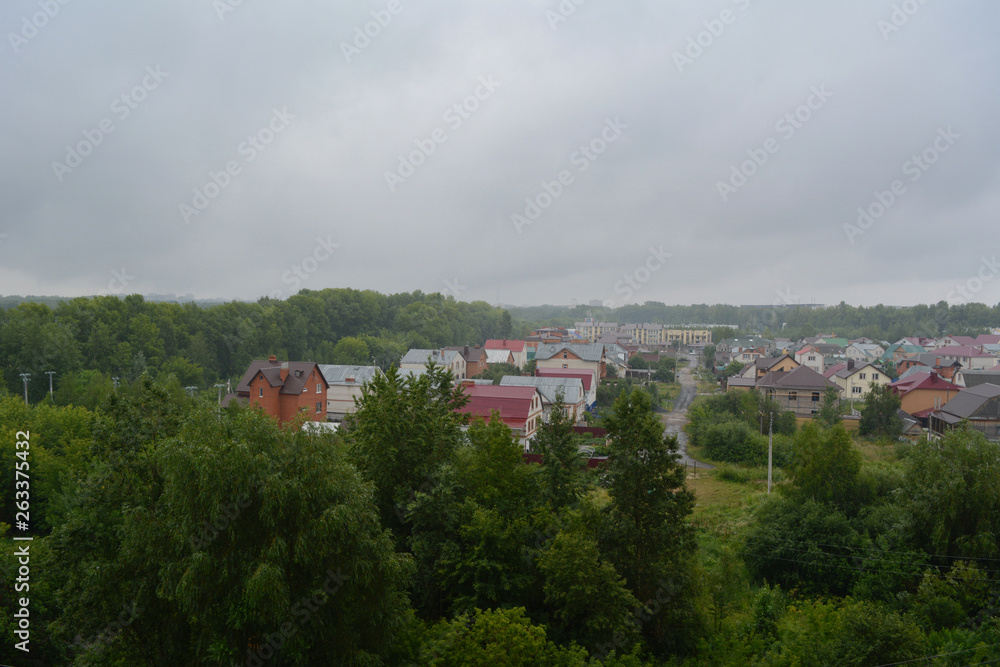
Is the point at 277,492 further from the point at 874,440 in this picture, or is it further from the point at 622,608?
the point at 874,440

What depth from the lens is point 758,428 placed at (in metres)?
33.7

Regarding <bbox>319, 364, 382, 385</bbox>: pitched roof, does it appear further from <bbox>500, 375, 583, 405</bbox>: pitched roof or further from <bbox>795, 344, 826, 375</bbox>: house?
<bbox>795, 344, 826, 375</bbox>: house

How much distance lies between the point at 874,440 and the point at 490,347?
145 ft

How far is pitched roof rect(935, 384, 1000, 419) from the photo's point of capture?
30.3 m

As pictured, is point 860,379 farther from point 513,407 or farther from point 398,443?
point 398,443

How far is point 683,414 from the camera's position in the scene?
4244 centimetres

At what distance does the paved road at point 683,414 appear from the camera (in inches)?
1201

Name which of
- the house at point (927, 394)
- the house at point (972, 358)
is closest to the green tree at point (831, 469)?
the house at point (927, 394)

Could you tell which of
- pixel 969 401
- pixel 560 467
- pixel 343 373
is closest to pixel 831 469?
pixel 560 467

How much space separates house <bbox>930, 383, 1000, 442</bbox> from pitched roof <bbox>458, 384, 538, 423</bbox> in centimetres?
2126

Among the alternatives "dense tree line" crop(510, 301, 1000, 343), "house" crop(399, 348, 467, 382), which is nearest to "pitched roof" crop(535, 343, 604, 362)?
"house" crop(399, 348, 467, 382)

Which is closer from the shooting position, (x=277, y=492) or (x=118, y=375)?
(x=277, y=492)

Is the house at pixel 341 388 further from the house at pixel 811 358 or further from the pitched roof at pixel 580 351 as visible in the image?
the house at pixel 811 358

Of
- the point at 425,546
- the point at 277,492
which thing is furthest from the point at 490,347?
the point at 277,492
